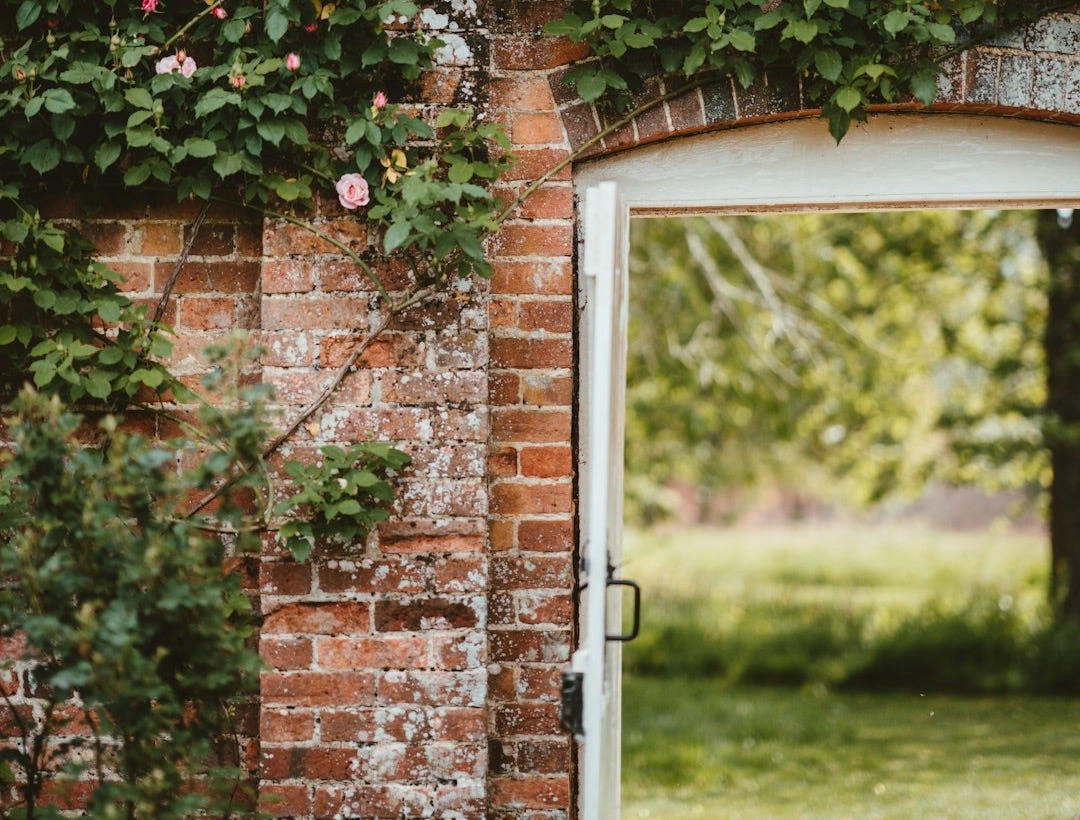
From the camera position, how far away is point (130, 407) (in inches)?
118

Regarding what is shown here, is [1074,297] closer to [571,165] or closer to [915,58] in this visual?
[915,58]

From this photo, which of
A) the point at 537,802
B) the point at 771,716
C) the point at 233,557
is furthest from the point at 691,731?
the point at 233,557

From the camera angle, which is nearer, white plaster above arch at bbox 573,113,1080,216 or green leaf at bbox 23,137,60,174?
green leaf at bbox 23,137,60,174

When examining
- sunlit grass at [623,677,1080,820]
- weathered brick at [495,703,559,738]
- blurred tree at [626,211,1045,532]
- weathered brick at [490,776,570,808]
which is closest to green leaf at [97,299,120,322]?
weathered brick at [495,703,559,738]

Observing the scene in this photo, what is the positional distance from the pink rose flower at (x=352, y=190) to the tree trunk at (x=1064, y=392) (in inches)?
231

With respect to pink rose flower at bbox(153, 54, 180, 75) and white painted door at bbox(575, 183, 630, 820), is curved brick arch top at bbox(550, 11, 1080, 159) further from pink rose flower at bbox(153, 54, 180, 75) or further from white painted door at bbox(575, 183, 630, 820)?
pink rose flower at bbox(153, 54, 180, 75)

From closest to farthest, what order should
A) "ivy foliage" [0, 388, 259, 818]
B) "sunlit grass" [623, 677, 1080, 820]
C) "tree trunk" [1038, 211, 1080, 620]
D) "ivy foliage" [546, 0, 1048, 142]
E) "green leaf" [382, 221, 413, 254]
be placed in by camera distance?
"ivy foliage" [0, 388, 259, 818], "green leaf" [382, 221, 413, 254], "ivy foliage" [546, 0, 1048, 142], "sunlit grass" [623, 677, 1080, 820], "tree trunk" [1038, 211, 1080, 620]

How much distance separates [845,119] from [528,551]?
147 cm

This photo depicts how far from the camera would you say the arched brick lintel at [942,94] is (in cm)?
292

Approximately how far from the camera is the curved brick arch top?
2.92 metres

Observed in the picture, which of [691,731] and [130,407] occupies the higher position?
[130,407]

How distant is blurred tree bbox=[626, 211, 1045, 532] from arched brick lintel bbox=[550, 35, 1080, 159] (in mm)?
3326


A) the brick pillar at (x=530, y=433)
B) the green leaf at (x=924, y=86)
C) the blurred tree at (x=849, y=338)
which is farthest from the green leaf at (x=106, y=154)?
the blurred tree at (x=849, y=338)

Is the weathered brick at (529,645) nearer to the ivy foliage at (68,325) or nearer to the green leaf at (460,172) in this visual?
the ivy foliage at (68,325)
